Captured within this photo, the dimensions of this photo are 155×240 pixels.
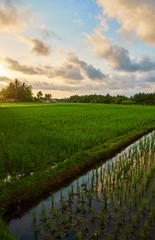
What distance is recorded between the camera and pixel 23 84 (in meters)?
79.9

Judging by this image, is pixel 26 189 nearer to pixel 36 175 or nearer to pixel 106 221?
pixel 36 175

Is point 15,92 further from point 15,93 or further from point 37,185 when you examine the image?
point 37,185

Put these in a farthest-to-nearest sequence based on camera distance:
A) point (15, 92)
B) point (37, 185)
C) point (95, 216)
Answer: point (15, 92) → point (37, 185) → point (95, 216)

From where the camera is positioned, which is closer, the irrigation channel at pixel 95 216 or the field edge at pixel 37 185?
the irrigation channel at pixel 95 216

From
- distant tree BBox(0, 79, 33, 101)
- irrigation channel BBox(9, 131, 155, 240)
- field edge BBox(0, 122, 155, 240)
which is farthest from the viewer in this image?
distant tree BBox(0, 79, 33, 101)

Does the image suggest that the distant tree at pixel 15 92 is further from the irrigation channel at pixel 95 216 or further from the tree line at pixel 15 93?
the irrigation channel at pixel 95 216

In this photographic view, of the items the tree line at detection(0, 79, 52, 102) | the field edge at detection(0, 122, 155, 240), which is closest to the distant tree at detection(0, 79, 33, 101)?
the tree line at detection(0, 79, 52, 102)

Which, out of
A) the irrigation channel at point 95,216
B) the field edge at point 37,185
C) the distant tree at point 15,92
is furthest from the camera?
the distant tree at point 15,92

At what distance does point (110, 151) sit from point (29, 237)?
509cm

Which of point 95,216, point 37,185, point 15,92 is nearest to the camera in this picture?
point 95,216

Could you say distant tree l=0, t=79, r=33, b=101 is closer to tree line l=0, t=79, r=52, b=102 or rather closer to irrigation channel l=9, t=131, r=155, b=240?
tree line l=0, t=79, r=52, b=102

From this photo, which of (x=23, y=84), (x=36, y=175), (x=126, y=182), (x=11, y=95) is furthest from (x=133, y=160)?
(x=23, y=84)

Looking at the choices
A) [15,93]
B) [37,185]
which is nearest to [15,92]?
[15,93]

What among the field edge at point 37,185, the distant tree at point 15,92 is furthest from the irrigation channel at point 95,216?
the distant tree at point 15,92
